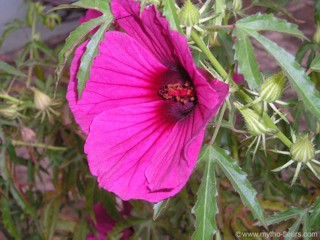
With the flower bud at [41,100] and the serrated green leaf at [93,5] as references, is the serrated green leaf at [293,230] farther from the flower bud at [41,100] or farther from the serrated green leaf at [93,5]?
the flower bud at [41,100]

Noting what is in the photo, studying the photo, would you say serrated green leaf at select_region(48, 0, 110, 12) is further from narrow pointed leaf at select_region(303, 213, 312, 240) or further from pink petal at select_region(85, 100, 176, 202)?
narrow pointed leaf at select_region(303, 213, 312, 240)

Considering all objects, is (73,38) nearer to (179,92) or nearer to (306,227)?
(179,92)

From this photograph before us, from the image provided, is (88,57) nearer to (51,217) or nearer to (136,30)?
(136,30)

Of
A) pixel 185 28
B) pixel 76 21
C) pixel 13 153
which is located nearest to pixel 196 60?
pixel 185 28

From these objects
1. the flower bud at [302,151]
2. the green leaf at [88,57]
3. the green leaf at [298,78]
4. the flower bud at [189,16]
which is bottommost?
the flower bud at [302,151]

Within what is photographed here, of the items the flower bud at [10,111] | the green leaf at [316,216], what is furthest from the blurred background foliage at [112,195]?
the green leaf at [316,216]

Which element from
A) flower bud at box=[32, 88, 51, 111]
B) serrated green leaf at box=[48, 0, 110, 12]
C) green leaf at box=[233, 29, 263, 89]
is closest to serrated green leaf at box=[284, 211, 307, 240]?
green leaf at box=[233, 29, 263, 89]

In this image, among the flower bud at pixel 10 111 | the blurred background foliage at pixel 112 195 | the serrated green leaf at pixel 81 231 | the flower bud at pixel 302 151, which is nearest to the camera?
the flower bud at pixel 302 151
